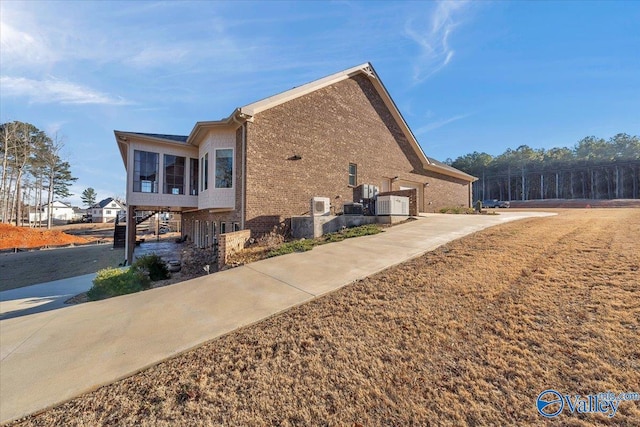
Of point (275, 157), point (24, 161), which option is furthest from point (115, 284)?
point (24, 161)

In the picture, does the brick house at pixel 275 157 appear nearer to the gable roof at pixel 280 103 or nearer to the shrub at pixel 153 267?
the gable roof at pixel 280 103

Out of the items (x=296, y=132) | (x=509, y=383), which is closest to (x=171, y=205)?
(x=296, y=132)

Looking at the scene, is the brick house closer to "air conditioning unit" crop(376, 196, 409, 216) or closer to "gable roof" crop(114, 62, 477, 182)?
"gable roof" crop(114, 62, 477, 182)

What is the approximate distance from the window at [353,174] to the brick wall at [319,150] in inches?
8.8

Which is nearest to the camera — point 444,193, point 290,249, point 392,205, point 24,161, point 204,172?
point 290,249

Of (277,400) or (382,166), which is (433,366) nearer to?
(277,400)

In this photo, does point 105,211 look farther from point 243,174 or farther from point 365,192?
point 365,192

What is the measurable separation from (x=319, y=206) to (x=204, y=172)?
19.4ft

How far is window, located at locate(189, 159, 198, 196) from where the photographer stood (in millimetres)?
14281

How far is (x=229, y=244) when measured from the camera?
8.66 m

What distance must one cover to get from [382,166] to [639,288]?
13.4 m

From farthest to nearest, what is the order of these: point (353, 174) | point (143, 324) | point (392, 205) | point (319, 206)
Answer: point (353, 174) < point (392, 205) < point (319, 206) < point (143, 324)

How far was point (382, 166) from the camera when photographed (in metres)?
16.5

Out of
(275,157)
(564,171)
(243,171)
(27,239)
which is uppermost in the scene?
(564,171)
